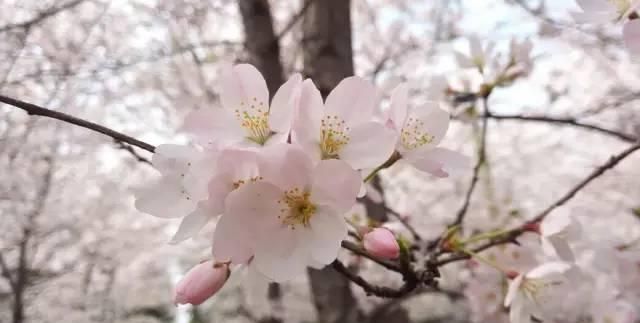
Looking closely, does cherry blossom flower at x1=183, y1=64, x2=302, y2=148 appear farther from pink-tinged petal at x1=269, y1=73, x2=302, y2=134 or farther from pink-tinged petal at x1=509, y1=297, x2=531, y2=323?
pink-tinged petal at x1=509, y1=297, x2=531, y2=323

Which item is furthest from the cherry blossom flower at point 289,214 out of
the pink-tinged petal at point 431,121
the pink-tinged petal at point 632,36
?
the pink-tinged petal at point 632,36

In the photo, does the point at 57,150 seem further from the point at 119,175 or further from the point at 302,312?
the point at 302,312

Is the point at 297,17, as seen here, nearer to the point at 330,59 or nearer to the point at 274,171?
the point at 330,59

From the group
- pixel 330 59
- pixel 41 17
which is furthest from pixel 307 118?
pixel 330 59

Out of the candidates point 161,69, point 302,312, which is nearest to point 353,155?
point 161,69

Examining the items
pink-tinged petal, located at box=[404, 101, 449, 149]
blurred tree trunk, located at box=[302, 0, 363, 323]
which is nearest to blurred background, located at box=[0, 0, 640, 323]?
blurred tree trunk, located at box=[302, 0, 363, 323]

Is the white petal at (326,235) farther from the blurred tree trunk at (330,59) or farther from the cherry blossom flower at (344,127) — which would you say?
the blurred tree trunk at (330,59)
